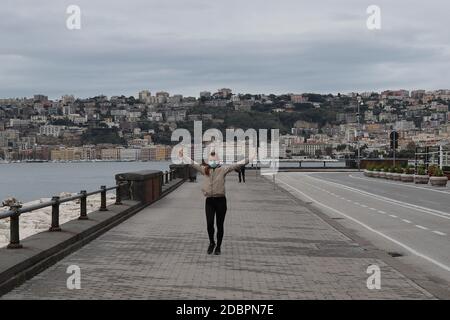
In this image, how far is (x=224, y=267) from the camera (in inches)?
458

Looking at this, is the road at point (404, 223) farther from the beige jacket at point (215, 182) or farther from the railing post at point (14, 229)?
the railing post at point (14, 229)

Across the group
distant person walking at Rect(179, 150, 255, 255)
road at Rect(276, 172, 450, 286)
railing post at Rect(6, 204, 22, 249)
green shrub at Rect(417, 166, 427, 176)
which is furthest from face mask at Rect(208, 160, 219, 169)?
green shrub at Rect(417, 166, 427, 176)

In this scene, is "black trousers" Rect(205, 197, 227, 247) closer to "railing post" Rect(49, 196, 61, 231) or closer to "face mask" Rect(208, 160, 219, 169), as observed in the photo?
"face mask" Rect(208, 160, 219, 169)

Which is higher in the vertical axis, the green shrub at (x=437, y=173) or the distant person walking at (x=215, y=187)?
the distant person walking at (x=215, y=187)

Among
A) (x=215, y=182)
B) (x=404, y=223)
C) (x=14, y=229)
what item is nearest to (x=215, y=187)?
(x=215, y=182)

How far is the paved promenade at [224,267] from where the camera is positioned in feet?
30.9

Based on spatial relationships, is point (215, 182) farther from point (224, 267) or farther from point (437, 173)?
point (437, 173)

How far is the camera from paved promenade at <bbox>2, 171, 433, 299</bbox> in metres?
9.42

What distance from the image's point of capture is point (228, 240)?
609 inches

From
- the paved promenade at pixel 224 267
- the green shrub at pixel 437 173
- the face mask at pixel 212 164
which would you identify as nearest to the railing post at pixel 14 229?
the paved promenade at pixel 224 267

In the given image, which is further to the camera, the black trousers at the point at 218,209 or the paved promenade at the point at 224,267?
the black trousers at the point at 218,209
